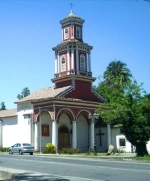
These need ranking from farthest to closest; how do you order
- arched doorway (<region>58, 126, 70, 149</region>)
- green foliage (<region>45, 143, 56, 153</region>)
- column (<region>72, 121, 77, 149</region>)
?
arched doorway (<region>58, 126, 70, 149</region>) → column (<region>72, 121, 77, 149</region>) → green foliage (<region>45, 143, 56, 153</region>)

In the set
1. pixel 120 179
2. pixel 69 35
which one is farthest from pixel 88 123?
pixel 120 179

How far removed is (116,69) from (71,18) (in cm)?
1791

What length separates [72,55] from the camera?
4784 cm

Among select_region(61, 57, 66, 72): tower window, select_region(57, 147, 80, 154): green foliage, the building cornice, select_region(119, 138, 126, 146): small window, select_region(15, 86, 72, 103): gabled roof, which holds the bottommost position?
select_region(57, 147, 80, 154): green foliage

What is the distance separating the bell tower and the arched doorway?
6535mm

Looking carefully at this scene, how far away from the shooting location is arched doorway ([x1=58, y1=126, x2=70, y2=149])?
46312 mm

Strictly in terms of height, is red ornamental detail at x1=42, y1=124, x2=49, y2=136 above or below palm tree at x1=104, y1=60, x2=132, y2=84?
below

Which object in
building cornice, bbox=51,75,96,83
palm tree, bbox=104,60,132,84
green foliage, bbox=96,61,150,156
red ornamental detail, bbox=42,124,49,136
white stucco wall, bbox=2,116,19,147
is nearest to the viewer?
green foliage, bbox=96,61,150,156

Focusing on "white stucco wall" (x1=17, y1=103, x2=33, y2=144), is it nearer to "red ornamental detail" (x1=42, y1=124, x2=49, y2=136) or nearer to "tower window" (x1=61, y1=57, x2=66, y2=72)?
"red ornamental detail" (x1=42, y1=124, x2=49, y2=136)

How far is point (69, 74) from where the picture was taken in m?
46.8

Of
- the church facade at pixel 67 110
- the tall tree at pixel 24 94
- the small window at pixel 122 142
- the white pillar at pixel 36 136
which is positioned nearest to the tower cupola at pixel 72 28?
the church facade at pixel 67 110

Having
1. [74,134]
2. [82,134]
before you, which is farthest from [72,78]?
[82,134]

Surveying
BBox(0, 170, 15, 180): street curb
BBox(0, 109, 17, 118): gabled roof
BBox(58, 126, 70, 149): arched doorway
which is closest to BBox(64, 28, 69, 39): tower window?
BBox(58, 126, 70, 149): arched doorway

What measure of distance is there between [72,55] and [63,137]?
12.0m
